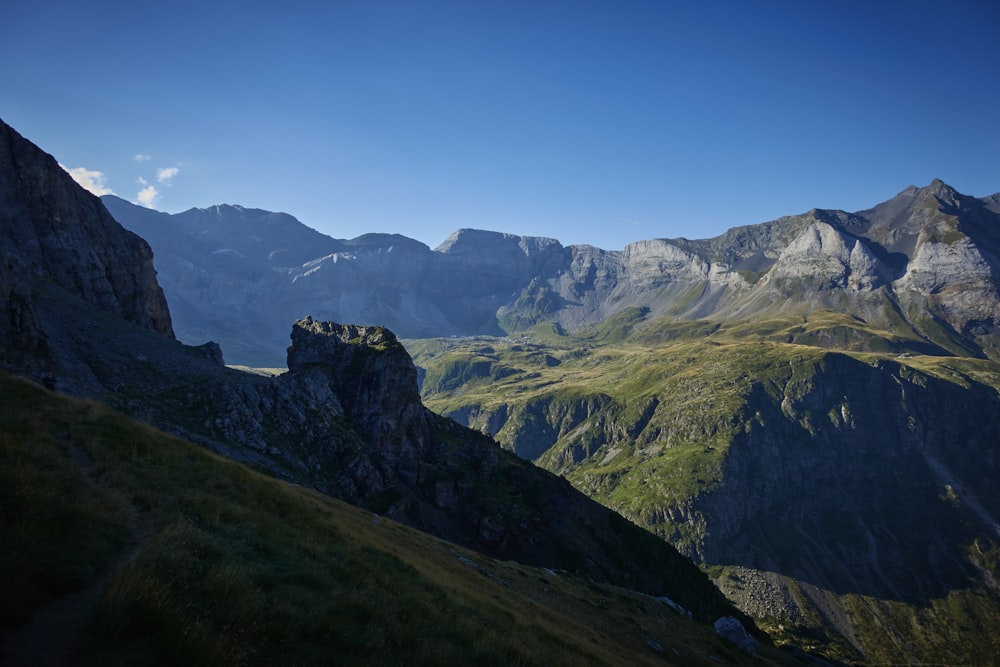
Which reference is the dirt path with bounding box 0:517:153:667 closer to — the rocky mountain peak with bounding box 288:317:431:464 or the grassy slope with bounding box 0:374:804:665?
the grassy slope with bounding box 0:374:804:665

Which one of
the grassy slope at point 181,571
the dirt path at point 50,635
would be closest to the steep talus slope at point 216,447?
the grassy slope at point 181,571

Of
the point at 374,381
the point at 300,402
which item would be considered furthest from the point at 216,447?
the point at 374,381

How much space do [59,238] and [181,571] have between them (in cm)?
8287

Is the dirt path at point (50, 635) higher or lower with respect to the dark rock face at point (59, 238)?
lower

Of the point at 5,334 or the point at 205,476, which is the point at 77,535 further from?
the point at 5,334

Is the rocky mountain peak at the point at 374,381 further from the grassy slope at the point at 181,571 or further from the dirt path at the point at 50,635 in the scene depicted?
the dirt path at the point at 50,635

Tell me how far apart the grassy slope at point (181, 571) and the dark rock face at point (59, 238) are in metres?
46.7

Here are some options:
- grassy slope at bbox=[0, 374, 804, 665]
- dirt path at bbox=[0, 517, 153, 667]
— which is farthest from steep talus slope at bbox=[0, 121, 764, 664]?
dirt path at bbox=[0, 517, 153, 667]

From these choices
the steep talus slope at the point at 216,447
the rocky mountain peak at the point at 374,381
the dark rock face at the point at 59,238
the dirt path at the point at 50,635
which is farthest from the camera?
the rocky mountain peak at the point at 374,381

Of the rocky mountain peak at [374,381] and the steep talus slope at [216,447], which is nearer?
the steep talus slope at [216,447]

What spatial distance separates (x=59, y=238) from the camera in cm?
7025

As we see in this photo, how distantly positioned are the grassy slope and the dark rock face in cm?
4666

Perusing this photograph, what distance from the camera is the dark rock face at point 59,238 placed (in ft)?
210

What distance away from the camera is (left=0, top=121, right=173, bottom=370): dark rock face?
63881mm
